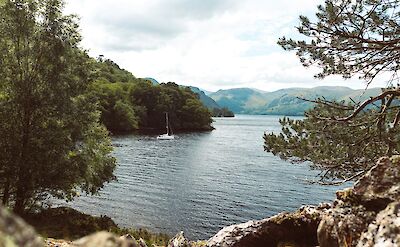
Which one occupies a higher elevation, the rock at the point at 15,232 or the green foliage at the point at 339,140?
the rock at the point at 15,232

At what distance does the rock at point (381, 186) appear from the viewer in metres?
5.88

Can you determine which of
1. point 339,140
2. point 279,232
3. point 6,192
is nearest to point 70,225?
point 6,192

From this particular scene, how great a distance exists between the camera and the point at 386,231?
14.4ft

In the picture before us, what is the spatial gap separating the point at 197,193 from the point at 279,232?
27813 millimetres

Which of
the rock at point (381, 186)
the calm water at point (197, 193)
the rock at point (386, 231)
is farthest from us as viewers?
the calm water at point (197, 193)

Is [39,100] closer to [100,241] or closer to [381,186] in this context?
[381,186]

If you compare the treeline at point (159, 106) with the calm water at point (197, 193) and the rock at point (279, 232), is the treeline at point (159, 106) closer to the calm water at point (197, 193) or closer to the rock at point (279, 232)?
the calm water at point (197, 193)

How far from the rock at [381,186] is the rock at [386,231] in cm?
100

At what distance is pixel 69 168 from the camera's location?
2192cm

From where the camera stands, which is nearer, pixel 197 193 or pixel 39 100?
pixel 39 100

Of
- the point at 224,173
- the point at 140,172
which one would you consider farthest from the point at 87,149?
the point at 224,173

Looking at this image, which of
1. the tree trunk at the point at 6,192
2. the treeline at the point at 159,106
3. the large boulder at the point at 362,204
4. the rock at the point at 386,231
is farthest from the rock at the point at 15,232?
the treeline at the point at 159,106

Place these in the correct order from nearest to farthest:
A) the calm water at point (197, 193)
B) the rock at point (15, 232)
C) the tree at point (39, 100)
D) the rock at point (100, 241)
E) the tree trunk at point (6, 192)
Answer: the rock at point (15, 232)
the rock at point (100, 241)
the tree at point (39, 100)
the tree trunk at point (6, 192)
the calm water at point (197, 193)

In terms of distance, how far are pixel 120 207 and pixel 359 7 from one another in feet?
84.0
